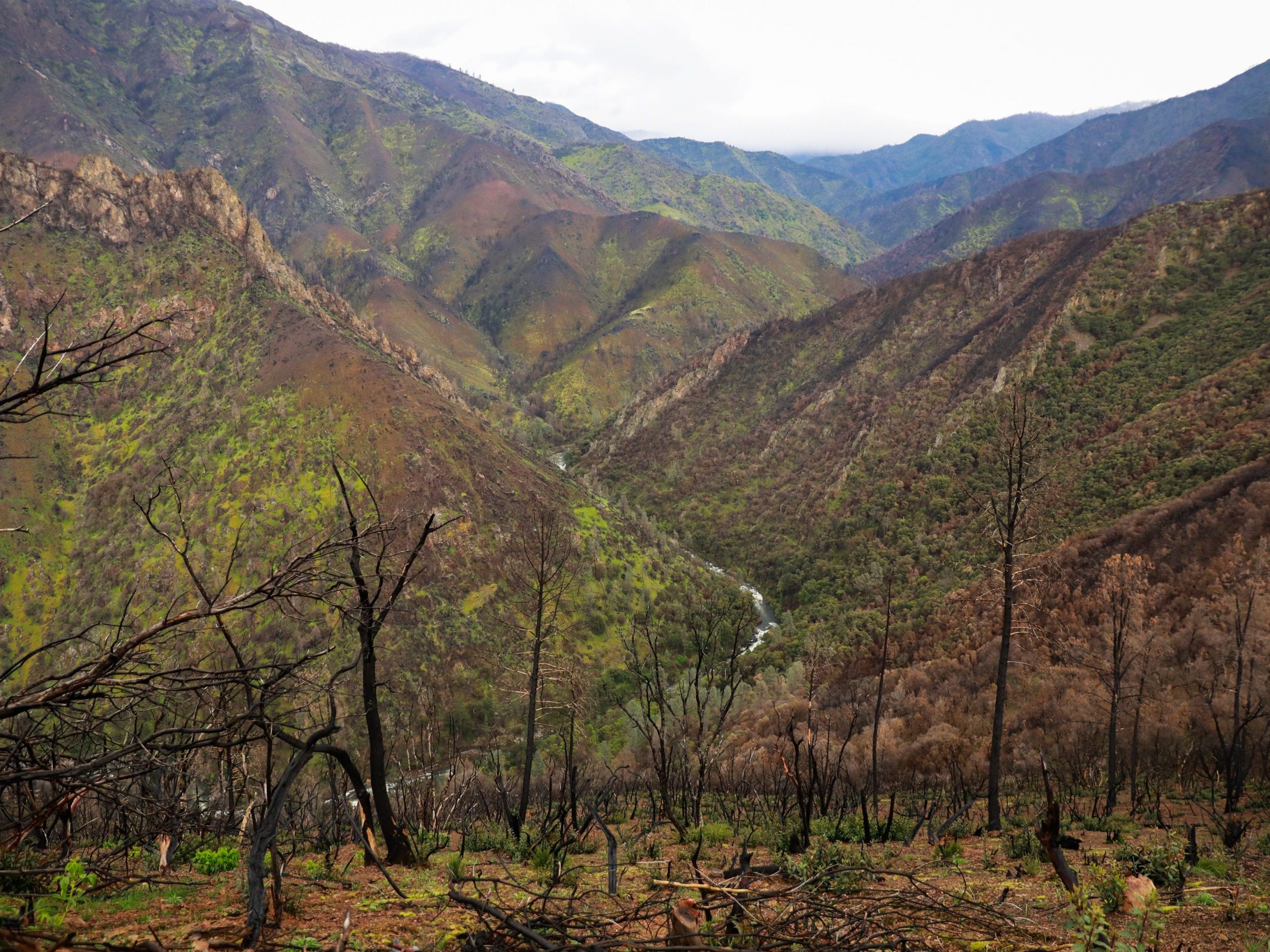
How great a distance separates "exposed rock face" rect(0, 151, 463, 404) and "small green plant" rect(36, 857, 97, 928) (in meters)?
107

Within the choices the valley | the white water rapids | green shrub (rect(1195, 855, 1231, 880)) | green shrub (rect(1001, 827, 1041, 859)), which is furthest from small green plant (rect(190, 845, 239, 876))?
the white water rapids

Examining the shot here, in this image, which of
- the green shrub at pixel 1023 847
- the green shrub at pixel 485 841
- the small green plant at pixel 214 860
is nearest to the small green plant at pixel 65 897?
the small green plant at pixel 214 860

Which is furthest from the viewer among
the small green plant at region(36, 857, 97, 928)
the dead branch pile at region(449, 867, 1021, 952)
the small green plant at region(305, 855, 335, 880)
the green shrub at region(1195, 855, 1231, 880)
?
the green shrub at region(1195, 855, 1231, 880)

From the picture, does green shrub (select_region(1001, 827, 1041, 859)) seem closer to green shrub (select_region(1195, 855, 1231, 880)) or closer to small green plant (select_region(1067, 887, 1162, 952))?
green shrub (select_region(1195, 855, 1231, 880))

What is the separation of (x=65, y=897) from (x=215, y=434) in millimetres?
95002

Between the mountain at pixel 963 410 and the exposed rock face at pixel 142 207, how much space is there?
51896 mm

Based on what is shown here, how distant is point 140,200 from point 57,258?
50.6 ft

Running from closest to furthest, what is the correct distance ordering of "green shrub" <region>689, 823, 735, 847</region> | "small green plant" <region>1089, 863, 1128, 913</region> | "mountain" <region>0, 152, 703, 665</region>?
"small green plant" <region>1089, 863, 1128, 913</region> → "green shrub" <region>689, 823, 735, 847</region> → "mountain" <region>0, 152, 703, 665</region>

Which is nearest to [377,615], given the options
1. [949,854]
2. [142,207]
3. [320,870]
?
[320,870]

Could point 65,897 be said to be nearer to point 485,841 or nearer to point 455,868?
point 455,868

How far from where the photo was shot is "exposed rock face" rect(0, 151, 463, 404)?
324 feet

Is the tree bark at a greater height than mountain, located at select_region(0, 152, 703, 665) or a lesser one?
lesser

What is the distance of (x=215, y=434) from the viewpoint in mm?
83562

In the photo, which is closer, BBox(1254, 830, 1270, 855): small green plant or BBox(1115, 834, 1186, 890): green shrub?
BBox(1115, 834, 1186, 890): green shrub
